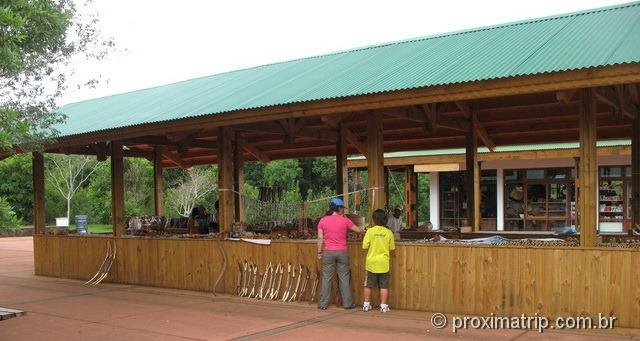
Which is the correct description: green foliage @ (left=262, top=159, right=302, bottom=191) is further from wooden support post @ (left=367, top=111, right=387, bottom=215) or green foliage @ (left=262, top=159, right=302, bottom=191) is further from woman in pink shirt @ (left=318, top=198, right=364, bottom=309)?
woman in pink shirt @ (left=318, top=198, right=364, bottom=309)

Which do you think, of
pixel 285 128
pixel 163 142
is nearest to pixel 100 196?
pixel 163 142

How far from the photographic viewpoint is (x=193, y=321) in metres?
8.80

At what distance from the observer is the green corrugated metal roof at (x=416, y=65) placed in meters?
7.97

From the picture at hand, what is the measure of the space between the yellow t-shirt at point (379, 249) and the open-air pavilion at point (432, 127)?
0.31 m

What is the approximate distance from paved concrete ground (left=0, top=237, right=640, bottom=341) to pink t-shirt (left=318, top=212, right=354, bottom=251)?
0.94 meters

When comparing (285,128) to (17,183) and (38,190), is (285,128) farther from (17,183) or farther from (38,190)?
(17,183)

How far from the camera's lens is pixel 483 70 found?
26.8 feet

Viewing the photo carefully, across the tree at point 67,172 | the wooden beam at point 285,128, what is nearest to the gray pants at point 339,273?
the wooden beam at point 285,128

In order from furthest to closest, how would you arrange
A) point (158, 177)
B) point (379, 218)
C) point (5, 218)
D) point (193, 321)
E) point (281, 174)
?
1. point (281, 174)
2. point (158, 177)
3. point (379, 218)
4. point (193, 321)
5. point (5, 218)

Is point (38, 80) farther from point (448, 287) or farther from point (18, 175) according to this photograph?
point (18, 175)

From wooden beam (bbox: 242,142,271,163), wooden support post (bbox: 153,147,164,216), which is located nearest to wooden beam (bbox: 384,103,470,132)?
wooden beam (bbox: 242,142,271,163)

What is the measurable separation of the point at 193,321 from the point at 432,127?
18.6 feet

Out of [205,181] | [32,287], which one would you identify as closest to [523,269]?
[32,287]

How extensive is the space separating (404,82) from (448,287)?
2.86m
